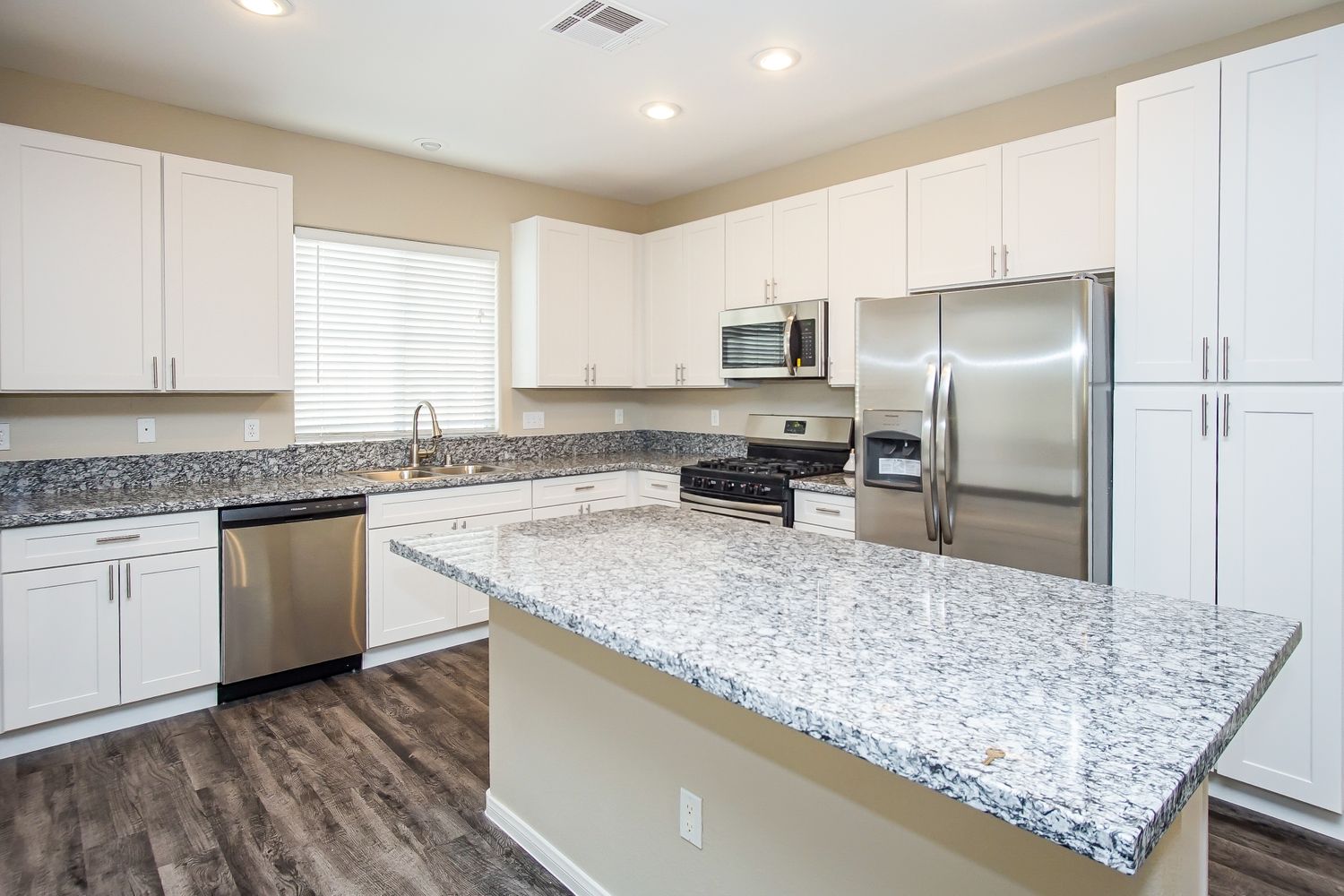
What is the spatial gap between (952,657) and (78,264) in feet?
11.4

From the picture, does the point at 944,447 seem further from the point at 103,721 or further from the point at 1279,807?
the point at 103,721

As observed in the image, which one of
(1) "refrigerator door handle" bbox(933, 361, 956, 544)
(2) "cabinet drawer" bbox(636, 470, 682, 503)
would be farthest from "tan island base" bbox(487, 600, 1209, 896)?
(2) "cabinet drawer" bbox(636, 470, 682, 503)

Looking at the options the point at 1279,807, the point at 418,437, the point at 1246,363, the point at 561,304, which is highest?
the point at 561,304

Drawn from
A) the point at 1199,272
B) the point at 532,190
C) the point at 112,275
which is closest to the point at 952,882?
the point at 1199,272

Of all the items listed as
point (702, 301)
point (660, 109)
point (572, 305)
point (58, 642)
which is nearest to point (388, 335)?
point (572, 305)

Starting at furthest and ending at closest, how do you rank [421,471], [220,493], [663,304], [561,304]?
[663,304] < [561,304] < [421,471] < [220,493]

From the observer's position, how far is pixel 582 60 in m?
2.95

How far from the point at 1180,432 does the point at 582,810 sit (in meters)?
2.29

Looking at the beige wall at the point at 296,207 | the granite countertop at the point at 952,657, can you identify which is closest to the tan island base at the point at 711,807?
the granite countertop at the point at 952,657

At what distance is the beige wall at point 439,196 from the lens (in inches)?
122

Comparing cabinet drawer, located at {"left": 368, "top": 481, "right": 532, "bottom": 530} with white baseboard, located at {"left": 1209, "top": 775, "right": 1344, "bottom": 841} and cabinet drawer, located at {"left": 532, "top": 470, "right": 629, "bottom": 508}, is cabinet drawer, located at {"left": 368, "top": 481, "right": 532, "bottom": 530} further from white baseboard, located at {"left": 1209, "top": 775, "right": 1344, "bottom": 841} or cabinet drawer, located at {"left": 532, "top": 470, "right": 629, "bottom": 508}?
white baseboard, located at {"left": 1209, "top": 775, "right": 1344, "bottom": 841}

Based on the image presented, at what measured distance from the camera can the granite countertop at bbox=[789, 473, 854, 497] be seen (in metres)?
3.36

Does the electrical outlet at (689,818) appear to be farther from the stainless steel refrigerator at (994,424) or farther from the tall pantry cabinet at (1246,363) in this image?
the tall pantry cabinet at (1246,363)

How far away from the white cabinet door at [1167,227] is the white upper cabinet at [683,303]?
2.21m
